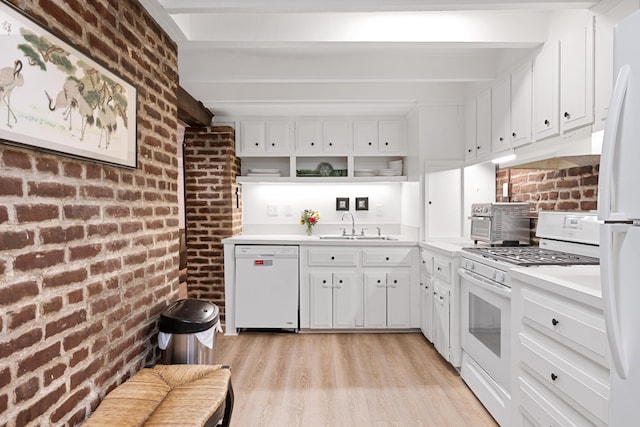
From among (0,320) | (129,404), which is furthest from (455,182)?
(0,320)

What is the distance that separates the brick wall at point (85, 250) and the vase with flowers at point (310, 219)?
91.2 inches

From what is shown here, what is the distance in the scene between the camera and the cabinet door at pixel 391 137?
4.15 metres

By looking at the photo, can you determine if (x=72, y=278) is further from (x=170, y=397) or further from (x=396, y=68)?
(x=396, y=68)

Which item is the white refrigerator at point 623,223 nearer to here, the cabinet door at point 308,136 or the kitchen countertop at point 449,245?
the kitchen countertop at point 449,245

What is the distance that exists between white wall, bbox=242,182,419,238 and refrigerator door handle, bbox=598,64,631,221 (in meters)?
3.40

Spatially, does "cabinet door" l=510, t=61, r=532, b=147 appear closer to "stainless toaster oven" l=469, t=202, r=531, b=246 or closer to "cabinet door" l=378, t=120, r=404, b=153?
"stainless toaster oven" l=469, t=202, r=531, b=246

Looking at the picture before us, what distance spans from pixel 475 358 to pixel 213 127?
339 cm

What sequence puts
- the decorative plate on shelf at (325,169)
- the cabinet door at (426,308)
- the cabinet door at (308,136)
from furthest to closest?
the decorative plate on shelf at (325,169), the cabinet door at (308,136), the cabinet door at (426,308)

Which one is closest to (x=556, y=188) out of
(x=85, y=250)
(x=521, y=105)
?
(x=521, y=105)

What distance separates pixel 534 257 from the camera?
7.16 feet

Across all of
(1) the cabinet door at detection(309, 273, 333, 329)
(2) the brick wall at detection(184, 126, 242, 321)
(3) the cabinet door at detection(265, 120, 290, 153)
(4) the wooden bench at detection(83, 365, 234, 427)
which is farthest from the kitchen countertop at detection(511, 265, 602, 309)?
(2) the brick wall at detection(184, 126, 242, 321)

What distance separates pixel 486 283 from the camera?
7.52 feet

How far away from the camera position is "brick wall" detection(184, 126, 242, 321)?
3.98 metres

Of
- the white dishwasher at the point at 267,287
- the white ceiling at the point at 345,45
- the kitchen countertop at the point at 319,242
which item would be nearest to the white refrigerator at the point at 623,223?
the white ceiling at the point at 345,45
